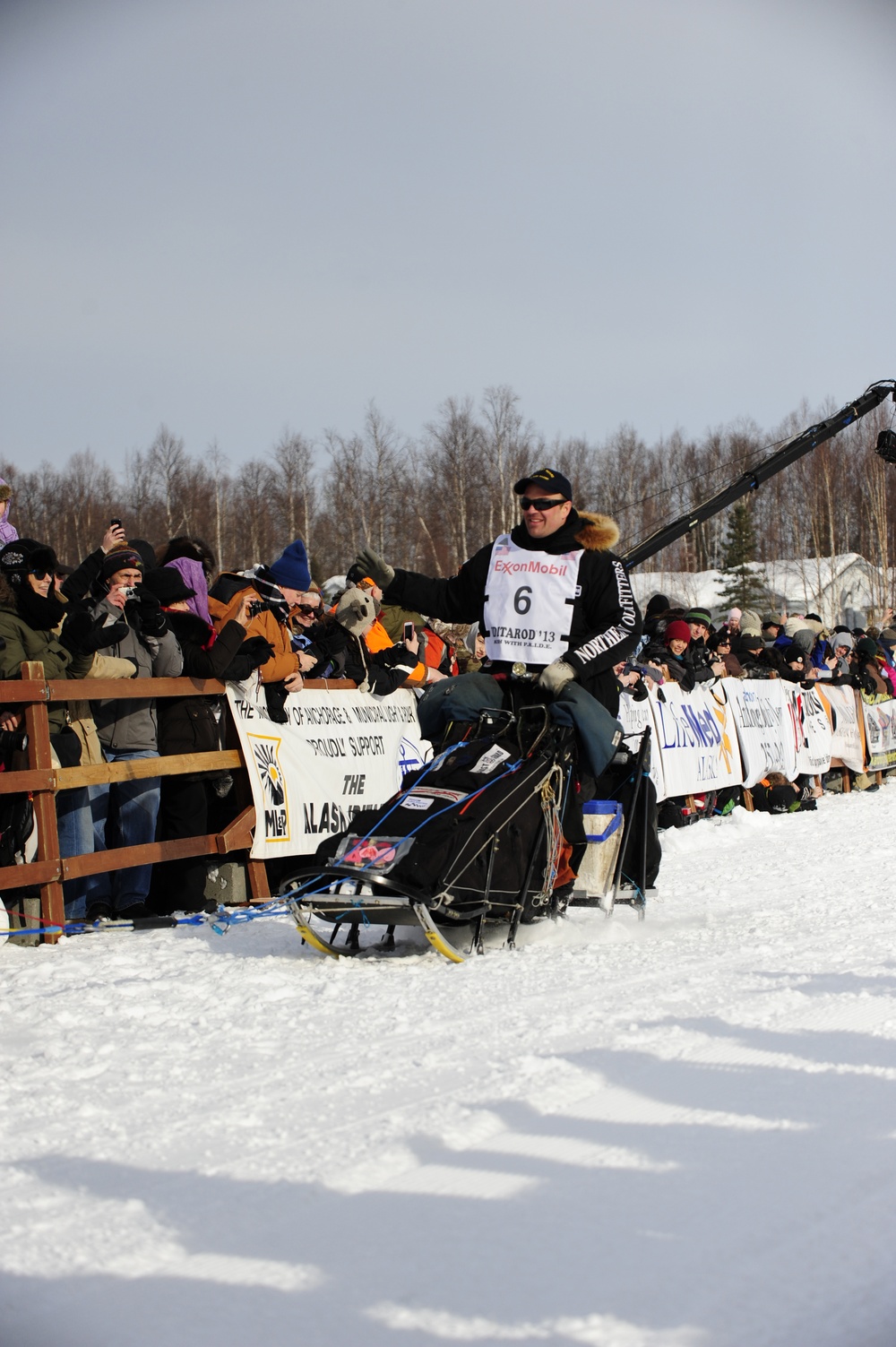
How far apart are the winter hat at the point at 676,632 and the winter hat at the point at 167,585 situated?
18.1 feet

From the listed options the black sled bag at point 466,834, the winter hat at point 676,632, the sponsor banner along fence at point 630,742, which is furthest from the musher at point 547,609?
the winter hat at point 676,632

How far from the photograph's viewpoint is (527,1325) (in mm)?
1988

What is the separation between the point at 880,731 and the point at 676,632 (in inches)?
226

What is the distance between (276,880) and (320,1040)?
363 centimetres

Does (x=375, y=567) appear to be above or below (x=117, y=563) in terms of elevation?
below

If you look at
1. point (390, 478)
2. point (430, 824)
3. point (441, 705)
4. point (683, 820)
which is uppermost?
point (390, 478)

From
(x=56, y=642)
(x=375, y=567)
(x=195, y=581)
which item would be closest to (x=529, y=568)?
(x=375, y=567)

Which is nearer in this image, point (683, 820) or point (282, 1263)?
point (282, 1263)

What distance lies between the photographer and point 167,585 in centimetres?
664

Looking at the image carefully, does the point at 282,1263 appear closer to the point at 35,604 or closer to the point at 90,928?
the point at 90,928

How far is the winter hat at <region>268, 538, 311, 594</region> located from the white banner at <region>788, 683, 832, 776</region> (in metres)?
7.04

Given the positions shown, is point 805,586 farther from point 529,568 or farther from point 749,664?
point 529,568

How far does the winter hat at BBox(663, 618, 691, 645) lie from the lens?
36.4 feet

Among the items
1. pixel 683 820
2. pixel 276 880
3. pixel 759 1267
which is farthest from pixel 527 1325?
pixel 683 820
